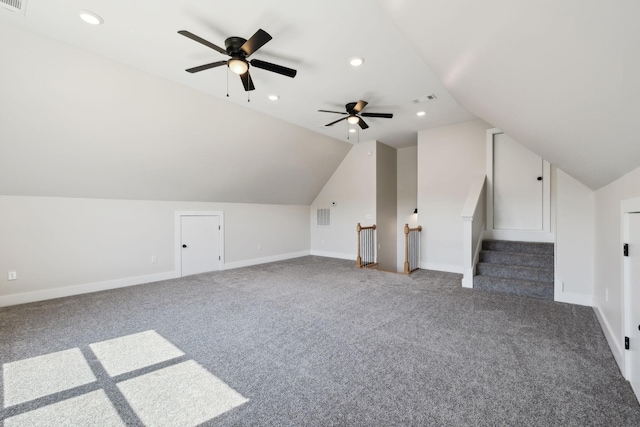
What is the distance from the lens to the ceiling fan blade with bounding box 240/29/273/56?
247cm

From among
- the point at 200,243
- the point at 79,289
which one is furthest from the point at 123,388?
the point at 200,243

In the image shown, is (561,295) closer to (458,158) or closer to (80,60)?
(458,158)

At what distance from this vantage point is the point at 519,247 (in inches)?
201

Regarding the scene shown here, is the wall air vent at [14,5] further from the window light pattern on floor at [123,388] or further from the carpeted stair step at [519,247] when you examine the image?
the carpeted stair step at [519,247]

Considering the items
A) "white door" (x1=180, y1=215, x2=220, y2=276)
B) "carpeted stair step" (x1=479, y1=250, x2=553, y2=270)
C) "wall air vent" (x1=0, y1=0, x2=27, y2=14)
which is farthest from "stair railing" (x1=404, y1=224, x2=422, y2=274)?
"wall air vent" (x1=0, y1=0, x2=27, y2=14)

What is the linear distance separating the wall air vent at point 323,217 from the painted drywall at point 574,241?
17.0ft

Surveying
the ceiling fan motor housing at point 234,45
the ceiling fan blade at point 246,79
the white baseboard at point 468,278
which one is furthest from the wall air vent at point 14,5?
the white baseboard at point 468,278

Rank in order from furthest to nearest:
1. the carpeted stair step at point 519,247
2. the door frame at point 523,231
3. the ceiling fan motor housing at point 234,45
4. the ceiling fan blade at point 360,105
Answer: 1. the door frame at point 523,231
2. the carpeted stair step at point 519,247
3. the ceiling fan blade at point 360,105
4. the ceiling fan motor housing at point 234,45

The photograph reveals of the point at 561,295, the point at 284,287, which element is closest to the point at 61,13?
the point at 284,287

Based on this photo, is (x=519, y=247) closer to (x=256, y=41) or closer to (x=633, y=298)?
(x=633, y=298)

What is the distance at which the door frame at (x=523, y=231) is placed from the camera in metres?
5.10

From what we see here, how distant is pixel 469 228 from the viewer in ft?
15.2

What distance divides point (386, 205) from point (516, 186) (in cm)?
296

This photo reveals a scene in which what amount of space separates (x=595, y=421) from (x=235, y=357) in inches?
103
